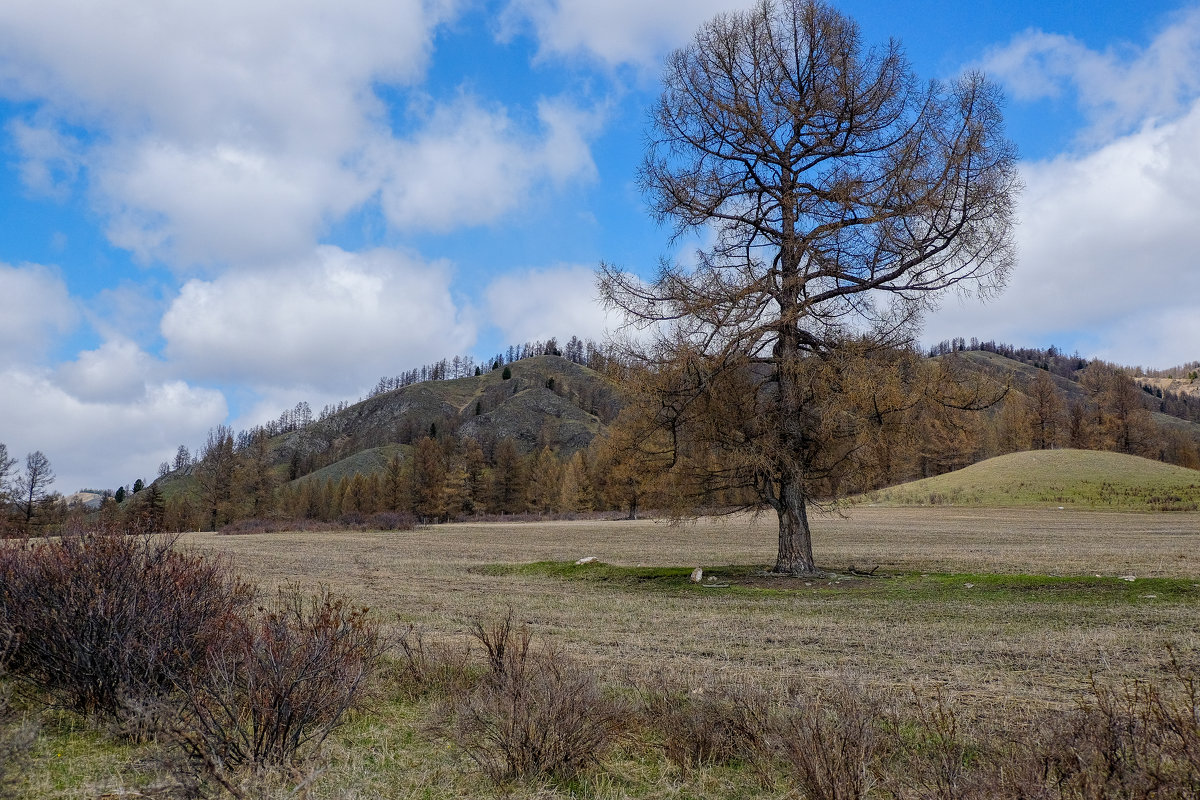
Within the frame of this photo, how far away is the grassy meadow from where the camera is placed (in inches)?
198

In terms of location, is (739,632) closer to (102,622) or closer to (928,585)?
(928,585)

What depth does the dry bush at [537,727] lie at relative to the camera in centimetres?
495

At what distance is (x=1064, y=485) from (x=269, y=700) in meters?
74.4

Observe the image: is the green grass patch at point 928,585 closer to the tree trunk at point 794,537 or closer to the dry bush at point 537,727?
the tree trunk at point 794,537

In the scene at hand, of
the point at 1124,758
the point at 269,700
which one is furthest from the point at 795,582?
the point at 269,700

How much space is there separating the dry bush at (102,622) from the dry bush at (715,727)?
3.95 meters

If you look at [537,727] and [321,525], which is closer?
[537,727]

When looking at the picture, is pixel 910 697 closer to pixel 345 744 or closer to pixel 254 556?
pixel 345 744

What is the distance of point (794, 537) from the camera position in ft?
59.3

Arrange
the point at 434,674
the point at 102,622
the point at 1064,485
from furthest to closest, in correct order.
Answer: the point at 1064,485, the point at 434,674, the point at 102,622

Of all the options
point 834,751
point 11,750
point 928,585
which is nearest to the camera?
point 11,750

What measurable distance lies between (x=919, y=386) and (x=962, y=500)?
195 ft

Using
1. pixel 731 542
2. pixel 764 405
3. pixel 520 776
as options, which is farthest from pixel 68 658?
pixel 731 542

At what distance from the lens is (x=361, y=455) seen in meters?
169
